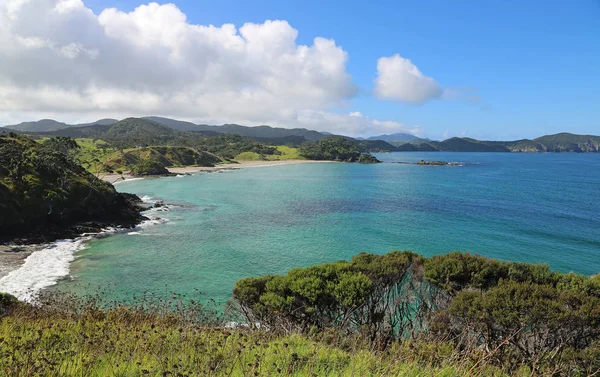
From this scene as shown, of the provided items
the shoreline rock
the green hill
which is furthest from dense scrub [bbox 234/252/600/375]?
the green hill

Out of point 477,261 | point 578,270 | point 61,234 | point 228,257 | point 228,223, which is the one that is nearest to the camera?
point 477,261

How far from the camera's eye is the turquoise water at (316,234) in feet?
106

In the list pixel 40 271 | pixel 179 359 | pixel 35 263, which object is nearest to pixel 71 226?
pixel 35 263

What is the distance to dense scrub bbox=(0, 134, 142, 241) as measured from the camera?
41.1 metres

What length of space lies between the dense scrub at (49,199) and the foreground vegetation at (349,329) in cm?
3191

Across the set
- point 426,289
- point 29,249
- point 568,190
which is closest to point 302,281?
point 426,289

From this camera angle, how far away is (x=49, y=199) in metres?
44.5

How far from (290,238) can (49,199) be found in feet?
103

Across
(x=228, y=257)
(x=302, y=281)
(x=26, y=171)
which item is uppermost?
(x=26, y=171)

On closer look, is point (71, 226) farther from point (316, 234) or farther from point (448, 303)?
point (448, 303)

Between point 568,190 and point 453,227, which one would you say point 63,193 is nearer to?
point 453,227

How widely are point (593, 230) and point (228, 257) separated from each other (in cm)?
4910

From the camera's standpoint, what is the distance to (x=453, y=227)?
4941 centimetres

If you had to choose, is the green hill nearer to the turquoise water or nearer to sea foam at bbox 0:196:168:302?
the turquoise water
